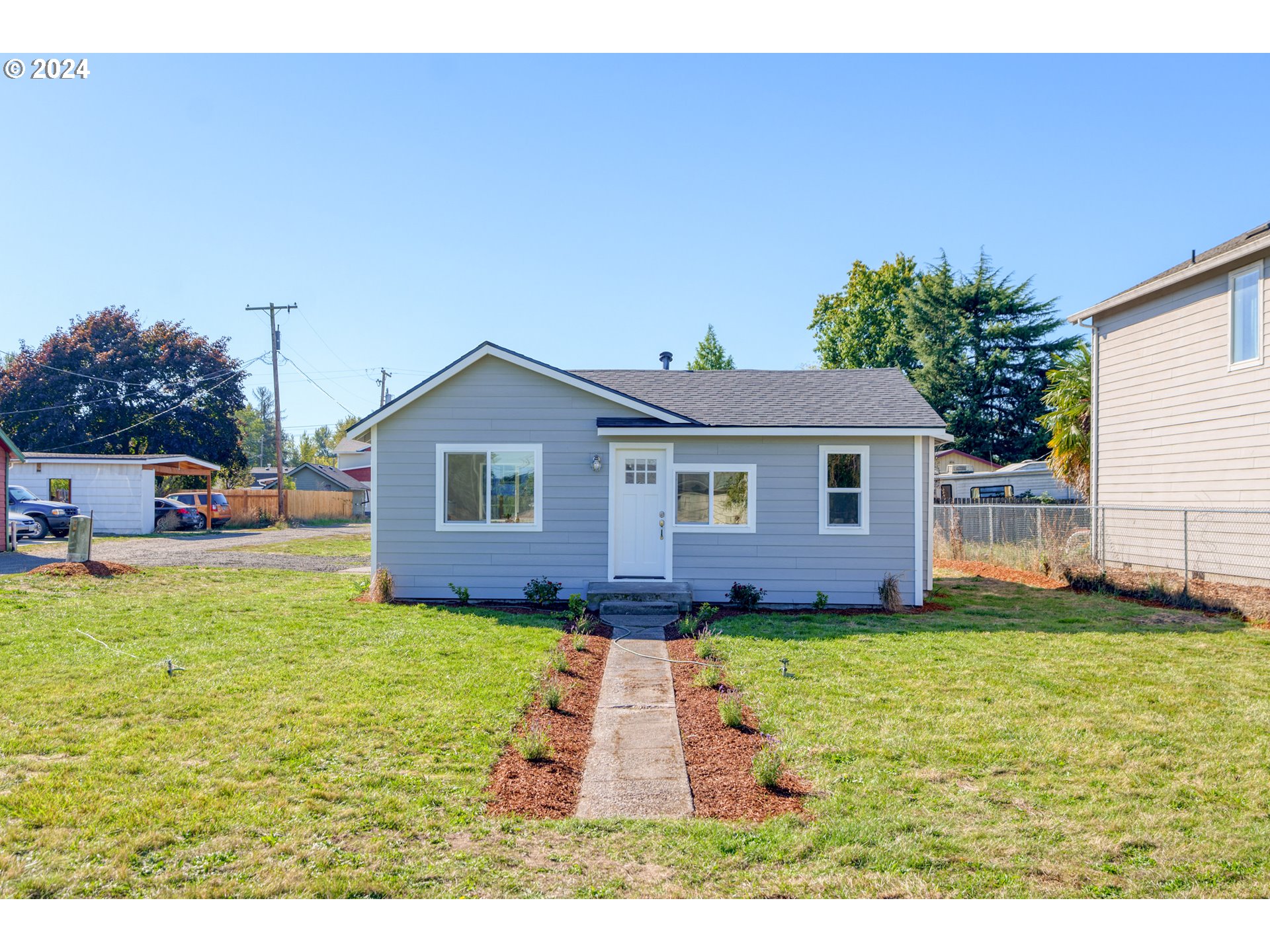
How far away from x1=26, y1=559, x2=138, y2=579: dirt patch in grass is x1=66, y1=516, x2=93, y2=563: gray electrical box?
0.17 metres

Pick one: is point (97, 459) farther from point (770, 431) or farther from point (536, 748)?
point (536, 748)

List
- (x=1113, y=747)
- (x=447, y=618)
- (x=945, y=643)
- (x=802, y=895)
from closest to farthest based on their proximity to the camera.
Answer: (x=802, y=895) < (x=1113, y=747) < (x=945, y=643) < (x=447, y=618)

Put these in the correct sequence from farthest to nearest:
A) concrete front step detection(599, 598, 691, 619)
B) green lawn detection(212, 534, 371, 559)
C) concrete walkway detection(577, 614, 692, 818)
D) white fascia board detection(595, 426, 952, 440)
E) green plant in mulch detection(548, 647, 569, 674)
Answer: green lawn detection(212, 534, 371, 559), white fascia board detection(595, 426, 952, 440), concrete front step detection(599, 598, 691, 619), green plant in mulch detection(548, 647, 569, 674), concrete walkway detection(577, 614, 692, 818)

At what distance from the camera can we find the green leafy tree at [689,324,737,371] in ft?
144

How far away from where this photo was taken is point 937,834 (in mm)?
3918

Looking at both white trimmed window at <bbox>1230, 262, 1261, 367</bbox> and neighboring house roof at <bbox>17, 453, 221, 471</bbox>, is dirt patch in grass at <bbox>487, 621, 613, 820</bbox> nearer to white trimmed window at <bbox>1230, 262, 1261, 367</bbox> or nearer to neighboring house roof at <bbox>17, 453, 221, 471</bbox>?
white trimmed window at <bbox>1230, 262, 1261, 367</bbox>

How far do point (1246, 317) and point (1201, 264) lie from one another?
1.08 meters

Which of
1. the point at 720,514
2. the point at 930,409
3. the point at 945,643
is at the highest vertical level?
the point at 930,409

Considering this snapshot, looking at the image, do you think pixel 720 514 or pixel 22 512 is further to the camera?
pixel 22 512

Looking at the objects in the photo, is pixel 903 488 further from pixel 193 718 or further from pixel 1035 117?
pixel 193 718

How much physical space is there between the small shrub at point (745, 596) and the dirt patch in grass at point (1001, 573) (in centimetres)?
590

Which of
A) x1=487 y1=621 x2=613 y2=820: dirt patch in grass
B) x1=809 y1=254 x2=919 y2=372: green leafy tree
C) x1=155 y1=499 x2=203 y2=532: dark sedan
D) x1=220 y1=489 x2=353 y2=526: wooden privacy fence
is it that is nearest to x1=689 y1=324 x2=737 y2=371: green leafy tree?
x1=809 y1=254 x2=919 y2=372: green leafy tree

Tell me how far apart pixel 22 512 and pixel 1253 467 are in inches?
1200

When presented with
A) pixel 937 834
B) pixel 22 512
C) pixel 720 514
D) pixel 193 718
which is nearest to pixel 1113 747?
pixel 937 834
